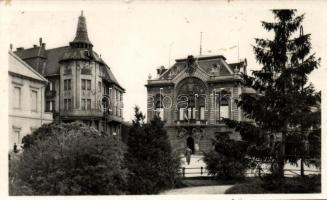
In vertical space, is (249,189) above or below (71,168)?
below

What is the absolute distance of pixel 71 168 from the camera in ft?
38.7

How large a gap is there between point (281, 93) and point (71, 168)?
7978mm

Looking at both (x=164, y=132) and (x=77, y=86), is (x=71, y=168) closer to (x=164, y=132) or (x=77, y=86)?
(x=164, y=132)

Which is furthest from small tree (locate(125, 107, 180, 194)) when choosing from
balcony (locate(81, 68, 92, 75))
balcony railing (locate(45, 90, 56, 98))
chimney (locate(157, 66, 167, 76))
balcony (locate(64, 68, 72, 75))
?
chimney (locate(157, 66, 167, 76))

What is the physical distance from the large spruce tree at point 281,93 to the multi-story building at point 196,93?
605 inches

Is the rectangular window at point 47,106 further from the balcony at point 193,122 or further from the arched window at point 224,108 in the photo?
the arched window at point 224,108

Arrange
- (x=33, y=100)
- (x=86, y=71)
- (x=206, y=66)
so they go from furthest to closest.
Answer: (x=206, y=66) → (x=86, y=71) → (x=33, y=100)

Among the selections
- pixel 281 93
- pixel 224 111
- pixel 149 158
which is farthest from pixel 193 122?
pixel 281 93

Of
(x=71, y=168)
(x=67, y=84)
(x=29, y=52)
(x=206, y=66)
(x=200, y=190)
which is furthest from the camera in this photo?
(x=206, y=66)

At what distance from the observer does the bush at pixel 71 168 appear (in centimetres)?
1142

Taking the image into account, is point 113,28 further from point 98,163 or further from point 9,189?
point 9,189

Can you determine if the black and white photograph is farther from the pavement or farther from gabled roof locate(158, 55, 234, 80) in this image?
gabled roof locate(158, 55, 234, 80)

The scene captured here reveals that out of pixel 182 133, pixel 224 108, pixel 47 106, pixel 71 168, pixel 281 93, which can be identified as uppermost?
pixel 281 93

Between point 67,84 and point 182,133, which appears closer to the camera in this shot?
point 67,84
